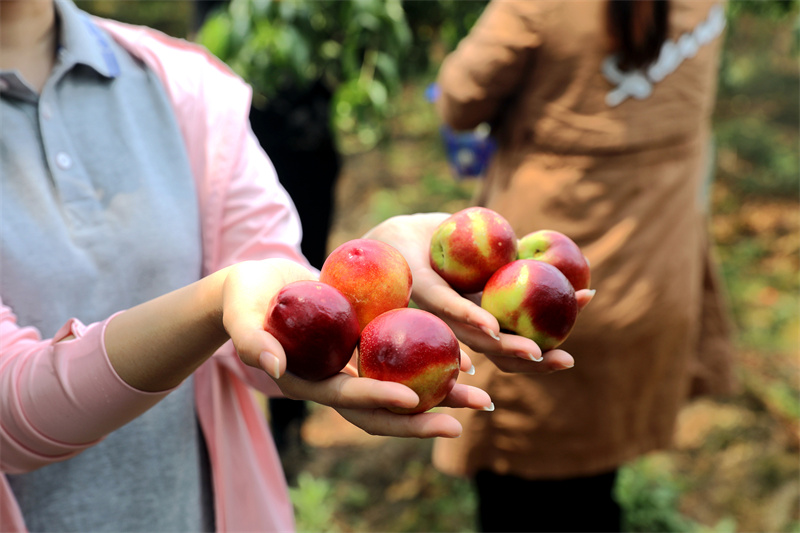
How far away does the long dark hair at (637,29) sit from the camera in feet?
6.57

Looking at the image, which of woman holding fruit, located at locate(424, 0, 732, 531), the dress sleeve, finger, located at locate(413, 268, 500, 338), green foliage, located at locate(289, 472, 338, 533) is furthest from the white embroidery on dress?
green foliage, located at locate(289, 472, 338, 533)

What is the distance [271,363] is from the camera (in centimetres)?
88

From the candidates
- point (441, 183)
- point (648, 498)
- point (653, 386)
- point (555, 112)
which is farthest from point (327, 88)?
point (441, 183)

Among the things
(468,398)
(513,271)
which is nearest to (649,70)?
(513,271)

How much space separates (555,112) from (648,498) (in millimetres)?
2046

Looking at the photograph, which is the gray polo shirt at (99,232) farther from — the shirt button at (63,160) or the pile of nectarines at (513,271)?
the pile of nectarines at (513,271)

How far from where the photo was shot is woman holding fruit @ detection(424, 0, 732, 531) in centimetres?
211

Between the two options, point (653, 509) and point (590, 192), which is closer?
point (590, 192)

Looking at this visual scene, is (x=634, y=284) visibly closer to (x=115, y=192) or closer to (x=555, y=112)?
(x=555, y=112)

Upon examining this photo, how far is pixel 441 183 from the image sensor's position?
21.3ft

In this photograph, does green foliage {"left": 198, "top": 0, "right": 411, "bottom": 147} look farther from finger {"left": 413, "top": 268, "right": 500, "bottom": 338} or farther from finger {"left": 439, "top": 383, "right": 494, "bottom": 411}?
finger {"left": 439, "top": 383, "right": 494, "bottom": 411}

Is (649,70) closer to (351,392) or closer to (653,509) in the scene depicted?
(351,392)

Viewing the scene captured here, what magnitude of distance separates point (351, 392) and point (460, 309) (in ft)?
1.13

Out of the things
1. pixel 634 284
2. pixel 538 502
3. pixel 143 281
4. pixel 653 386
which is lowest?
pixel 538 502
